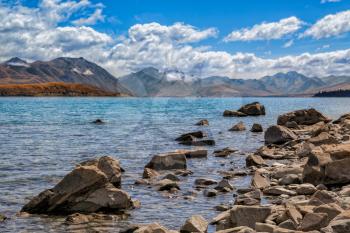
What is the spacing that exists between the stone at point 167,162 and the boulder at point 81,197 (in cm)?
919

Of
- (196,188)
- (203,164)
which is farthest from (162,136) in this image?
(196,188)

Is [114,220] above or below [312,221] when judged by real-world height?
below

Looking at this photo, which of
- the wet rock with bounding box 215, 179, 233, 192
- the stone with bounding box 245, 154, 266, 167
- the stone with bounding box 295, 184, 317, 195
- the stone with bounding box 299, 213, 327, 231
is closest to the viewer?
the stone with bounding box 299, 213, 327, 231

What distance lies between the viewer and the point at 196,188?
21500 millimetres

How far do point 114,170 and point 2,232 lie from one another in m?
7.30

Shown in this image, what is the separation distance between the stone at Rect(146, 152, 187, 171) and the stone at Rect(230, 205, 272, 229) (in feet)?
44.2

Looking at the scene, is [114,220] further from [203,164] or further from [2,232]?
[203,164]

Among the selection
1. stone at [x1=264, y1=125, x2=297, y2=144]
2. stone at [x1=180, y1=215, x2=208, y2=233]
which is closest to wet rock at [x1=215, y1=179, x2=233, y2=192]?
stone at [x1=180, y1=215, x2=208, y2=233]

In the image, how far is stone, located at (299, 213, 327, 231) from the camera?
1180 centimetres

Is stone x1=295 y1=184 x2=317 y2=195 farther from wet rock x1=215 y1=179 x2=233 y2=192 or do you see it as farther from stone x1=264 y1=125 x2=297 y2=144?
stone x1=264 y1=125 x2=297 y2=144

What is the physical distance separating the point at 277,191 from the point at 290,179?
220 centimetres

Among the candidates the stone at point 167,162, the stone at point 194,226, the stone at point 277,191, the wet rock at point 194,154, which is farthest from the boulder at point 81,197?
the wet rock at point 194,154

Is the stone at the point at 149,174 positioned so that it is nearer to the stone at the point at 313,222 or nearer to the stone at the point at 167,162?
the stone at the point at 167,162

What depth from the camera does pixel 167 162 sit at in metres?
27.1
